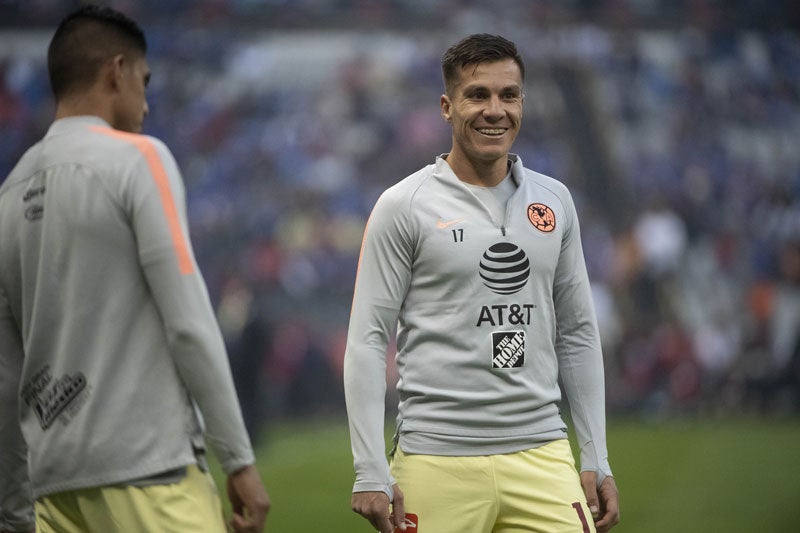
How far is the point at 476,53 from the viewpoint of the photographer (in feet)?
11.8

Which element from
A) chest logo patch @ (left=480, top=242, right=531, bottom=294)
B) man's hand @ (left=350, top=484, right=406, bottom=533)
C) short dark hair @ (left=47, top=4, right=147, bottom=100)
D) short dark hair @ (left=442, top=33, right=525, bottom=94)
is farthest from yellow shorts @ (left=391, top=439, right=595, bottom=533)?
short dark hair @ (left=47, top=4, right=147, bottom=100)

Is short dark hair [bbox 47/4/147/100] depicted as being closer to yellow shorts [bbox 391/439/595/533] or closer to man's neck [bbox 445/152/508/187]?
man's neck [bbox 445/152/508/187]

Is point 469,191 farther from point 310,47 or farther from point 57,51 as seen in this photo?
point 310,47

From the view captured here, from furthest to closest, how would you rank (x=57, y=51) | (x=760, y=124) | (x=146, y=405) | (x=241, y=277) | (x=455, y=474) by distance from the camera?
(x=760, y=124) < (x=241, y=277) < (x=455, y=474) < (x=57, y=51) < (x=146, y=405)

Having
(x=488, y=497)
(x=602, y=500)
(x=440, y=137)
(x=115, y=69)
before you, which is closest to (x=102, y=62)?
(x=115, y=69)

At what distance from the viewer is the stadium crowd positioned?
17969mm

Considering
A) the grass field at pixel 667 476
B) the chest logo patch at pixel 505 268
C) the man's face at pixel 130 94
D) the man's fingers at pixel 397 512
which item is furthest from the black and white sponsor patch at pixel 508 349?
the grass field at pixel 667 476

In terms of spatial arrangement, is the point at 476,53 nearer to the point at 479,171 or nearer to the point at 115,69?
the point at 479,171

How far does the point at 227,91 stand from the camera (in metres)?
20.5

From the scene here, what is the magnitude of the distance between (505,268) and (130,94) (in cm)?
115

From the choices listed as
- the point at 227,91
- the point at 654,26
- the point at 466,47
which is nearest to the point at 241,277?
the point at 227,91

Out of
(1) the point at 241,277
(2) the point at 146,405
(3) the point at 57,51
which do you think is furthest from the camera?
(1) the point at 241,277

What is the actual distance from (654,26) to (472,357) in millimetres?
17942

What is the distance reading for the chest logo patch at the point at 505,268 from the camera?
137 inches
